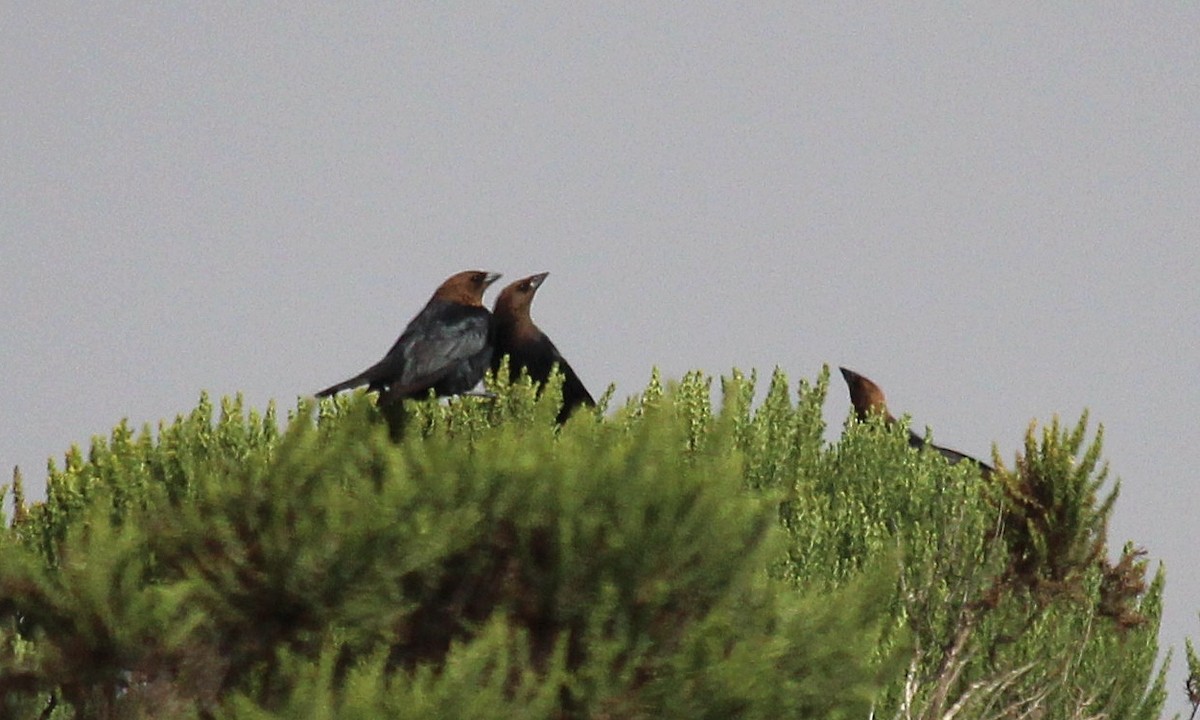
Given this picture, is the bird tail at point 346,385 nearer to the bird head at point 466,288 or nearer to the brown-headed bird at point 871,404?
the bird head at point 466,288

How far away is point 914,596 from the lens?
17.1 meters

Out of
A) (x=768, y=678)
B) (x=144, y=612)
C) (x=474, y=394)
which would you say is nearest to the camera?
(x=144, y=612)

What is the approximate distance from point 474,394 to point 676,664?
4.00 m

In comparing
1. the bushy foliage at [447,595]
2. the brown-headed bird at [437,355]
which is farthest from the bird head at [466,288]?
the bushy foliage at [447,595]

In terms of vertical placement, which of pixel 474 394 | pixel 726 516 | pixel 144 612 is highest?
pixel 474 394

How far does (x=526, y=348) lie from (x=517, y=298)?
1.81ft

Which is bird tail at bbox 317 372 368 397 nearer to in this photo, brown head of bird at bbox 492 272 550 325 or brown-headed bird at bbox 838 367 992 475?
brown head of bird at bbox 492 272 550 325

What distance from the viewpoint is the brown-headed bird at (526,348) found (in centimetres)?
1698

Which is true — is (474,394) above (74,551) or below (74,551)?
above

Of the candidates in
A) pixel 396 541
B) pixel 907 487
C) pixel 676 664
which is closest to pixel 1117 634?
pixel 907 487

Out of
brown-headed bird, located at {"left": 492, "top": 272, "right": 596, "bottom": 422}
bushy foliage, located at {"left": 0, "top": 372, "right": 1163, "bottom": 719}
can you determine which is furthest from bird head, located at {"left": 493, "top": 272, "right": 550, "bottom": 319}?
bushy foliage, located at {"left": 0, "top": 372, "right": 1163, "bottom": 719}

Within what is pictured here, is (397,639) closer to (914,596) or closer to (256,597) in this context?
(256,597)

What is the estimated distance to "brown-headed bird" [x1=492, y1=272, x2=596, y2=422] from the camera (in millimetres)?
16984

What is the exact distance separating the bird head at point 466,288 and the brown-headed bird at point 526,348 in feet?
0.79
